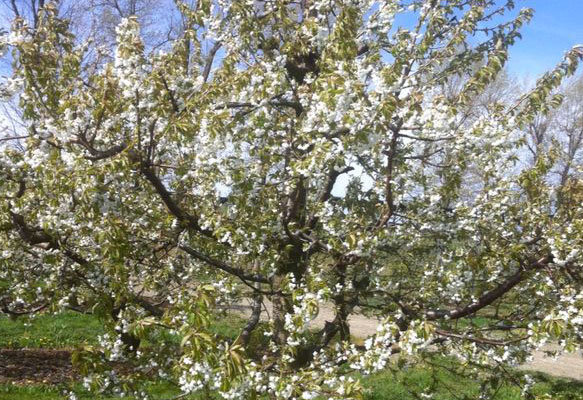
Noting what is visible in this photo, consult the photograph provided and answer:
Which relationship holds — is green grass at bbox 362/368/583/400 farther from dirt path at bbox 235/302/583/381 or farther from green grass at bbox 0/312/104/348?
green grass at bbox 0/312/104/348

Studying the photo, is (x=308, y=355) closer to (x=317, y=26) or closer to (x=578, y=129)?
(x=317, y=26)

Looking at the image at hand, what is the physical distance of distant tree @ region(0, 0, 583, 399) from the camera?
3.68 meters

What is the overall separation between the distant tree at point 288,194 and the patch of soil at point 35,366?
148 inches

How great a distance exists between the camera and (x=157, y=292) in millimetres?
5473

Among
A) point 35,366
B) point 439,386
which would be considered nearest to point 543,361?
point 439,386

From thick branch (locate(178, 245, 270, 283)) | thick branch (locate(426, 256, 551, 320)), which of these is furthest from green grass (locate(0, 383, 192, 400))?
thick branch (locate(426, 256, 551, 320))

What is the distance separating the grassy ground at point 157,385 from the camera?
26.8 ft

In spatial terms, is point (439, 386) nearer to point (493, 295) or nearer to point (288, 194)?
point (493, 295)

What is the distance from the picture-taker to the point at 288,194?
495cm

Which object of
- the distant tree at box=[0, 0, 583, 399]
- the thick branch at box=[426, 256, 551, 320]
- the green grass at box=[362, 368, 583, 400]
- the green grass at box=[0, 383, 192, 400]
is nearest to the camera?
the distant tree at box=[0, 0, 583, 399]

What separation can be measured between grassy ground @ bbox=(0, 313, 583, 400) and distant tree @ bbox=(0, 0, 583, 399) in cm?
318

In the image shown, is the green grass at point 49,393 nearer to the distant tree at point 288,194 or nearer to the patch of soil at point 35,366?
the patch of soil at point 35,366

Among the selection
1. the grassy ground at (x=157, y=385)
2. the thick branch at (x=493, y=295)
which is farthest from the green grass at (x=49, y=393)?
the thick branch at (x=493, y=295)

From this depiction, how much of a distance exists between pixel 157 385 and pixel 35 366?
2.73m
